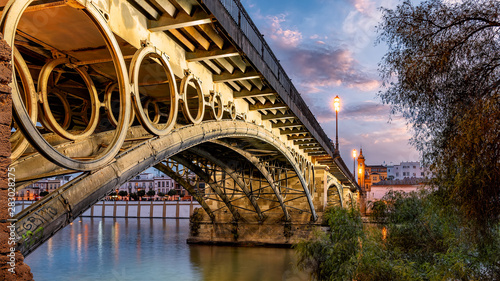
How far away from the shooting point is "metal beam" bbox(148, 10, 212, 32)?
307 inches

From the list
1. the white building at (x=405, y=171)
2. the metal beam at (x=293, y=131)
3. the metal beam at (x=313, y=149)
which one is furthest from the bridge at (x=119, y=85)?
the white building at (x=405, y=171)

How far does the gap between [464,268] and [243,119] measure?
8248 millimetres

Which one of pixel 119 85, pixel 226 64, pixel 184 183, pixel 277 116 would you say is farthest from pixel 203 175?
pixel 119 85

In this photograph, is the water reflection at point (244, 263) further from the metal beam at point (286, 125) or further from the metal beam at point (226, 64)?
the metal beam at point (226, 64)

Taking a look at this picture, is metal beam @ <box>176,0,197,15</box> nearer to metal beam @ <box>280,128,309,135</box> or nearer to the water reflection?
metal beam @ <box>280,128,309,135</box>

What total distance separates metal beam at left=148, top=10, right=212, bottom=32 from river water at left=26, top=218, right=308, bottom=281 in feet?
42.9

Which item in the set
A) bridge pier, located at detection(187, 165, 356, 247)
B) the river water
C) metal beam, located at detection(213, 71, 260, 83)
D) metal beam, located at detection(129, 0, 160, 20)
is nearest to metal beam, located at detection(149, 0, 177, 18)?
metal beam, located at detection(129, 0, 160, 20)

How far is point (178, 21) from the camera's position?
784 centimetres

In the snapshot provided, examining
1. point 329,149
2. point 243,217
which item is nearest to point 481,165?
point 329,149

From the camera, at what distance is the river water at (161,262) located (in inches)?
798

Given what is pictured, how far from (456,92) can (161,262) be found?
20407mm

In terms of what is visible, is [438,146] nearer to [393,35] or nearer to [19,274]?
[393,35]

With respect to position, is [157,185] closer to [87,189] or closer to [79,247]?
[79,247]

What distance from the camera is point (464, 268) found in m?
8.01
